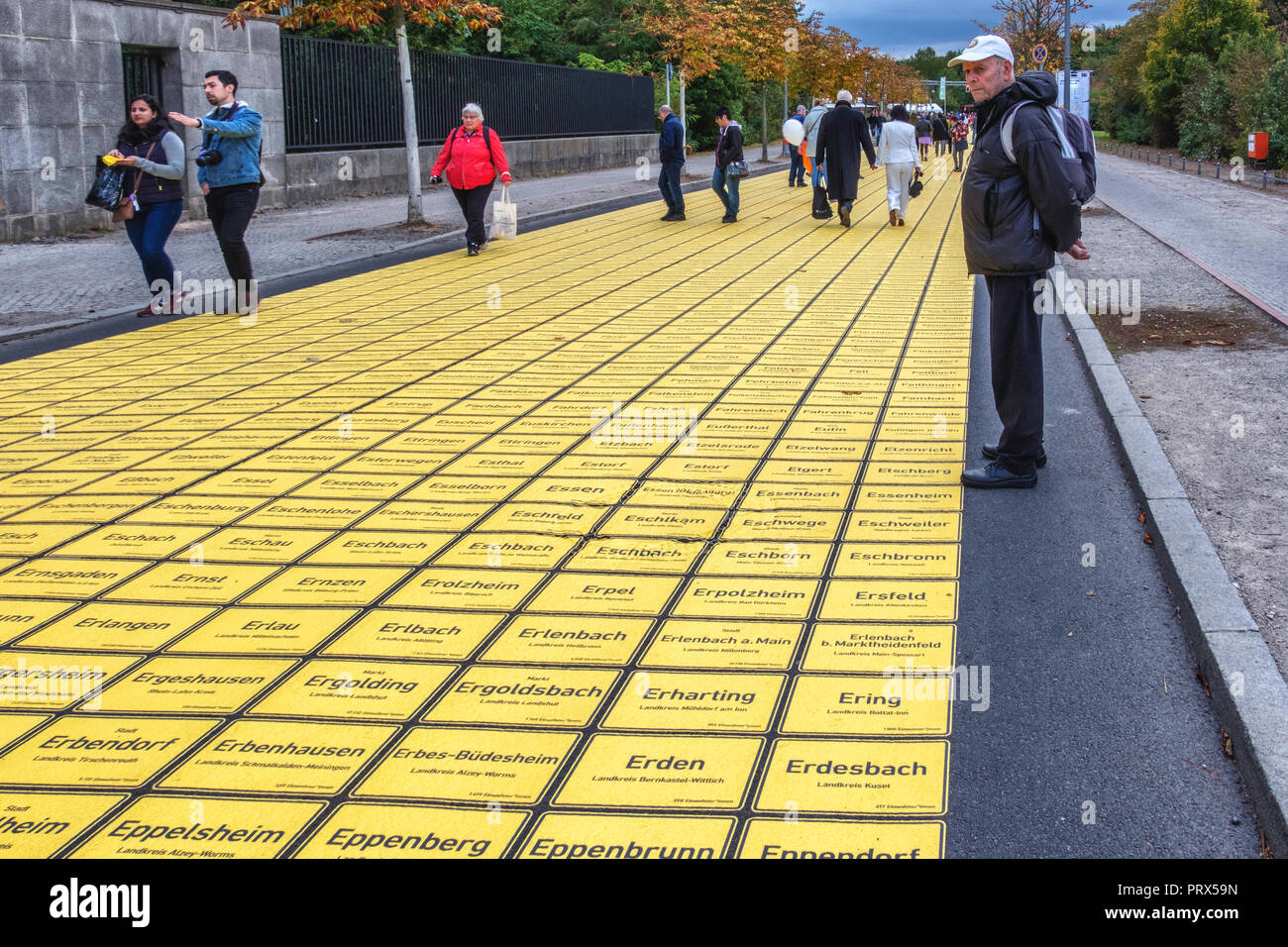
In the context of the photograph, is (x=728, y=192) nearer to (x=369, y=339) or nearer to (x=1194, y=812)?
(x=369, y=339)

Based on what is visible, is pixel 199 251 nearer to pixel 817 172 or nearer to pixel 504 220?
pixel 504 220

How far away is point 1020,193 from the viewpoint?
5.99 meters

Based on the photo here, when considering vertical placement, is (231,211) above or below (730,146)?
below

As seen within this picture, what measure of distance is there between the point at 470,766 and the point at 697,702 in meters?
0.76

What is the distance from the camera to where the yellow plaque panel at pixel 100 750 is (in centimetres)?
365

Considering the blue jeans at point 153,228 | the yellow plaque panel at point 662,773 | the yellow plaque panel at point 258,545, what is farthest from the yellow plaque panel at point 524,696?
the blue jeans at point 153,228

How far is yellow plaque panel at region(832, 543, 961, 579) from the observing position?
516 cm

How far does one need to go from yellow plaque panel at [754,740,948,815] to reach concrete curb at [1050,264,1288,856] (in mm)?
782

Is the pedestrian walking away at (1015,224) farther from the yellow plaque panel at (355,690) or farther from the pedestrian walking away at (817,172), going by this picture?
the pedestrian walking away at (817,172)

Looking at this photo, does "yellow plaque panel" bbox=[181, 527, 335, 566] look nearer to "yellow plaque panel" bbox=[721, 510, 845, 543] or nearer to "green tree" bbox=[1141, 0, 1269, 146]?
"yellow plaque panel" bbox=[721, 510, 845, 543]

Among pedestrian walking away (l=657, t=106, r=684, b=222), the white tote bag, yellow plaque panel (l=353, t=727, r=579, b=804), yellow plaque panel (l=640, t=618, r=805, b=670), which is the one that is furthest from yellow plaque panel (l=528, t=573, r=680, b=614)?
pedestrian walking away (l=657, t=106, r=684, b=222)

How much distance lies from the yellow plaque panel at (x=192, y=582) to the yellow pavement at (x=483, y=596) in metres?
0.02

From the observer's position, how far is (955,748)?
12.2 ft

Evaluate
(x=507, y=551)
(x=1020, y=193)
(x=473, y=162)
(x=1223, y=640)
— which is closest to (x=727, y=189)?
A: (x=473, y=162)
